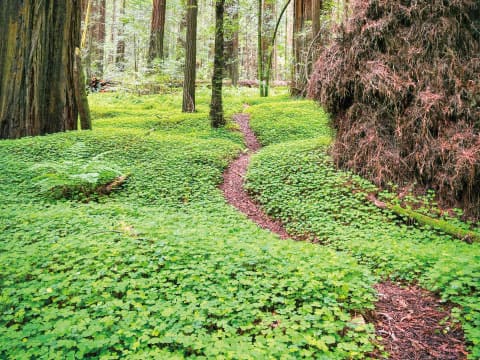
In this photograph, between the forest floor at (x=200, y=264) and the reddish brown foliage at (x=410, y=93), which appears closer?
the forest floor at (x=200, y=264)

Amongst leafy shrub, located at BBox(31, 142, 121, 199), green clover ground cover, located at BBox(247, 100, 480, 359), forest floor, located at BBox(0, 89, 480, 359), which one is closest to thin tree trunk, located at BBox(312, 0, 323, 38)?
green clover ground cover, located at BBox(247, 100, 480, 359)

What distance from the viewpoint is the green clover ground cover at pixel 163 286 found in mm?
2994

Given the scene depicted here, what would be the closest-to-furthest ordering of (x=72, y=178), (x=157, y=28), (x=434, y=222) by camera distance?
(x=434, y=222) → (x=72, y=178) → (x=157, y=28)

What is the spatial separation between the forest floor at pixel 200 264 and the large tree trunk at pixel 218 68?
4001 mm

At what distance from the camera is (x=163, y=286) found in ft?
12.6

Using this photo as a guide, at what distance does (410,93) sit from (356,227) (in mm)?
3248

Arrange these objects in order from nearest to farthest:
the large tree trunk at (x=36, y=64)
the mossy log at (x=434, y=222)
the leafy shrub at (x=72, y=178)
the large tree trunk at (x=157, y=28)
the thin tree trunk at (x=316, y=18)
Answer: the mossy log at (x=434, y=222) < the leafy shrub at (x=72, y=178) < the large tree trunk at (x=36, y=64) < the thin tree trunk at (x=316, y=18) < the large tree trunk at (x=157, y=28)

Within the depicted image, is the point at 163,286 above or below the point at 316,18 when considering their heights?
below

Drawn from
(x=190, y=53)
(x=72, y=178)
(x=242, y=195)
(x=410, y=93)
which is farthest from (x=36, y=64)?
(x=410, y=93)

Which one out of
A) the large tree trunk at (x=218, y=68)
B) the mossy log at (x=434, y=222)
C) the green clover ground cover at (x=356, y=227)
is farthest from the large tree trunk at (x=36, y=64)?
the mossy log at (x=434, y=222)

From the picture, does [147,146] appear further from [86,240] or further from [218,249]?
[218,249]

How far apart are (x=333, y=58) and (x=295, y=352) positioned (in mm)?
7247

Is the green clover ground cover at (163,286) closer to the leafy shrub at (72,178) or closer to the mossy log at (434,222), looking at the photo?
the leafy shrub at (72,178)

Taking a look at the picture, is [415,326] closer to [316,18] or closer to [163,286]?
[163,286]
